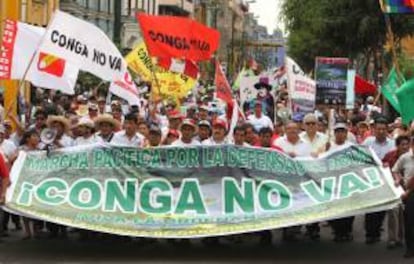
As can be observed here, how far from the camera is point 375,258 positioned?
10641 millimetres

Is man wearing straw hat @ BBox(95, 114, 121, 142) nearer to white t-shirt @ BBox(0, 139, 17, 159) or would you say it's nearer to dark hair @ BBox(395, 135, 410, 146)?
white t-shirt @ BBox(0, 139, 17, 159)

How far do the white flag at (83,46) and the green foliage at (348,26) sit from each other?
64.2 ft

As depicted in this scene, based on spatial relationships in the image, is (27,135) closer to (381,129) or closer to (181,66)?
(381,129)

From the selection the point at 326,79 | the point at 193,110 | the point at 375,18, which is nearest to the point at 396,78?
the point at 326,79

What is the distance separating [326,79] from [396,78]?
2.91 metres

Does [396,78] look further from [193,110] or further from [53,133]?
[53,133]

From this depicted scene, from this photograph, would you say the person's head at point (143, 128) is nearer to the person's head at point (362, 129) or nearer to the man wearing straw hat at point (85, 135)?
the man wearing straw hat at point (85, 135)

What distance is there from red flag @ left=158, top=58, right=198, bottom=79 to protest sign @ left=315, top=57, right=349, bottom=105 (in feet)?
7.65

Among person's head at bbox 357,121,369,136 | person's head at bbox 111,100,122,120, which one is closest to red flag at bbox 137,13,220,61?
person's head at bbox 111,100,122,120

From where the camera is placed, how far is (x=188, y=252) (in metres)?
10.9

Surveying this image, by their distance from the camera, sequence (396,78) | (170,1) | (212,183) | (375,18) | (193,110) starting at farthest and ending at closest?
(170,1) < (375,18) < (193,110) < (396,78) < (212,183)

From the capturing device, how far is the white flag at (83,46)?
44.0 ft

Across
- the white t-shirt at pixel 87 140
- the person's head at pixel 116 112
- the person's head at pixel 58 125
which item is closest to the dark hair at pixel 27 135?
the person's head at pixel 58 125

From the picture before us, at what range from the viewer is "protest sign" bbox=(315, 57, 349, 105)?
1747 cm
